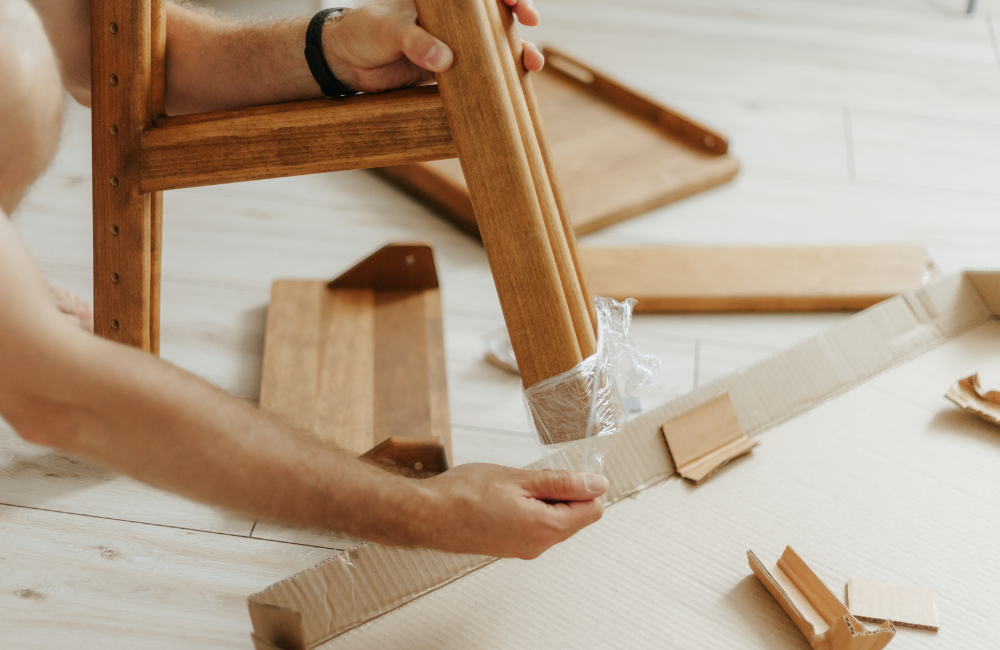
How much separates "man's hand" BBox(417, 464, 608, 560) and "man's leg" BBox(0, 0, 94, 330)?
0.48m

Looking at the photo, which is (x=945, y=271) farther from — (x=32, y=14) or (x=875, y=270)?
(x=32, y=14)

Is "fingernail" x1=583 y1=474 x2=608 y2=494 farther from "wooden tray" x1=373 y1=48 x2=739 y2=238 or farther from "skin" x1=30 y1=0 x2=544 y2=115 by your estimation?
"wooden tray" x1=373 y1=48 x2=739 y2=238

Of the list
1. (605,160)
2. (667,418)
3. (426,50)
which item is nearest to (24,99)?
(426,50)

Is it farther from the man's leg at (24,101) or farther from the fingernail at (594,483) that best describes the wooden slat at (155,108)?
the fingernail at (594,483)

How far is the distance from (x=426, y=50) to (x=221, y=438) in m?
0.31

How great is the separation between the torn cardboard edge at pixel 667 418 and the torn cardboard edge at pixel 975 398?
70 mm

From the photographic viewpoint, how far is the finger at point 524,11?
0.70 metres

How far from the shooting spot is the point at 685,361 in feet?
3.51

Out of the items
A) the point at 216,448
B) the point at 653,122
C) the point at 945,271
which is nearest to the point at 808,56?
the point at 653,122

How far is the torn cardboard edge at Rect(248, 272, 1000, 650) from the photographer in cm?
64

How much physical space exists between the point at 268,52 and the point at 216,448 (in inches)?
16.4

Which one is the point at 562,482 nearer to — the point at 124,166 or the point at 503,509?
the point at 503,509

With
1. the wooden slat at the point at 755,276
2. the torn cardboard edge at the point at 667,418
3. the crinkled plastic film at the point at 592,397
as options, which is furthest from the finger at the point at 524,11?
the wooden slat at the point at 755,276

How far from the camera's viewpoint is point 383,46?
0.68 meters
